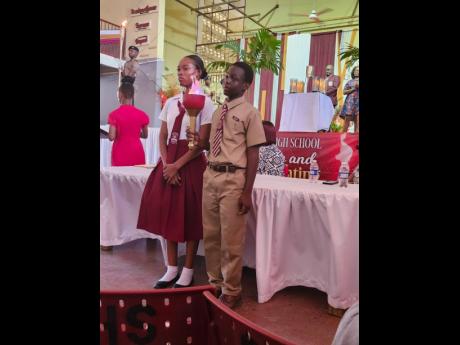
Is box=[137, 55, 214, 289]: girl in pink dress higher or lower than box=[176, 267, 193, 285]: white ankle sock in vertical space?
higher

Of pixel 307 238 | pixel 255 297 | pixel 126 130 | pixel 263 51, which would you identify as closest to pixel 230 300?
pixel 255 297

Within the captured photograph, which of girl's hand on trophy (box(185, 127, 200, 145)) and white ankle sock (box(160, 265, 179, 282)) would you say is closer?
girl's hand on trophy (box(185, 127, 200, 145))

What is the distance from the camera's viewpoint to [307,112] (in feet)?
13.7

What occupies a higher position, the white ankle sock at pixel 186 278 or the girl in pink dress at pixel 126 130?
the girl in pink dress at pixel 126 130

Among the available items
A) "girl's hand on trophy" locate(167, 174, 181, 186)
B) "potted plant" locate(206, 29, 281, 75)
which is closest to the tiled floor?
"girl's hand on trophy" locate(167, 174, 181, 186)

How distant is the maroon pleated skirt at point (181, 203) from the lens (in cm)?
213

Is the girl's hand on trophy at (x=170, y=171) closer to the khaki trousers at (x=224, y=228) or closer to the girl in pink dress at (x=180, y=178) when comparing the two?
the girl in pink dress at (x=180, y=178)

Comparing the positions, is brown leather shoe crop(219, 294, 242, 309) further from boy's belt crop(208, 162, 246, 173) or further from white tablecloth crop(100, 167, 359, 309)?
boy's belt crop(208, 162, 246, 173)

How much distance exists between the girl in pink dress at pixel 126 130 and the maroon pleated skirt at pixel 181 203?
111cm

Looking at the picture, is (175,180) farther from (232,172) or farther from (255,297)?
(255,297)

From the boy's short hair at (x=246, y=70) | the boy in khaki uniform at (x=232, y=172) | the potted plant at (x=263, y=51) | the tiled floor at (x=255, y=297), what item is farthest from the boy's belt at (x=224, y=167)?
the potted plant at (x=263, y=51)

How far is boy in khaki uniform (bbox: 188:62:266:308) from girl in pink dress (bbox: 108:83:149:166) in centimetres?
146

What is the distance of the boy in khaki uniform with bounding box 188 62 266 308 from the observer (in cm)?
182
